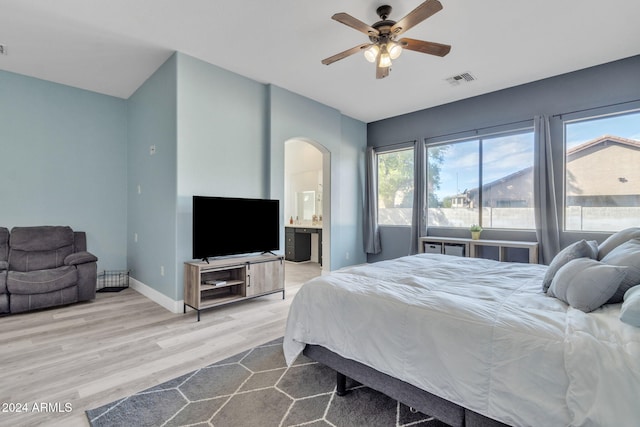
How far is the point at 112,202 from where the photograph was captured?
4.88 m

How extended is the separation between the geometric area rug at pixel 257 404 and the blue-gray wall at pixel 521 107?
3.85 m

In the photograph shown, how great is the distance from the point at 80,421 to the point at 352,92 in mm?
4716

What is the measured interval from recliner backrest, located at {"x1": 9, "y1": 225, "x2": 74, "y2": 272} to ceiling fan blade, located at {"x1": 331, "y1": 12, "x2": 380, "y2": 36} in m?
4.40

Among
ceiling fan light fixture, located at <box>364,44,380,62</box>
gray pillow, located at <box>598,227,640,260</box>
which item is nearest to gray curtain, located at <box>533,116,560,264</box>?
gray pillow, located at <box>598,227,640,260</box>

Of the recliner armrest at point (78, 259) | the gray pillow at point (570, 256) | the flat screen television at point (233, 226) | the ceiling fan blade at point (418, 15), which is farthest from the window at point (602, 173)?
the recliner armrest at point (78, 259)

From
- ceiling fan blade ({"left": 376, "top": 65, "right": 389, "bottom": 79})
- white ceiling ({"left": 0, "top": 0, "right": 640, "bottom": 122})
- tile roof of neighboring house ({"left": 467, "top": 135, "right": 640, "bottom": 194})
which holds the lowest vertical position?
tile roof of neighboring house ({"left": 467, "top": 135, "right": 640, "bottom": 194})

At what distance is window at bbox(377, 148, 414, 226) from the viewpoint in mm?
5941

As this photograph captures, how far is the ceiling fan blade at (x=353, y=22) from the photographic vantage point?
2389 mm

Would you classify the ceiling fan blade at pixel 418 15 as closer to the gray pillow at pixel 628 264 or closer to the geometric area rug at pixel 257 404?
the gray pillow at pixel 628 264

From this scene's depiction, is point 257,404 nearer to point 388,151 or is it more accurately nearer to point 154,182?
point 154,182

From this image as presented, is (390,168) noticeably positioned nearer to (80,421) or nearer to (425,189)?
(425,189)

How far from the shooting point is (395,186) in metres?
6.16

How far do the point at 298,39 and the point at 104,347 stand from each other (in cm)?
351

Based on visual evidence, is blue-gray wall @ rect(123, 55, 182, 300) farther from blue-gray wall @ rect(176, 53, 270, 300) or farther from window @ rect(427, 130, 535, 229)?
window @ rect(427, 130, 535, 229)
